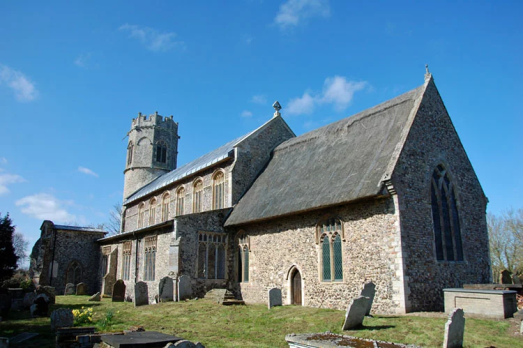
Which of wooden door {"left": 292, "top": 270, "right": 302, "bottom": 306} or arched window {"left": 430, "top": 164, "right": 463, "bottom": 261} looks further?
wooden door {"left": 292, "top": 270, "right": 302, "bottom": 306}

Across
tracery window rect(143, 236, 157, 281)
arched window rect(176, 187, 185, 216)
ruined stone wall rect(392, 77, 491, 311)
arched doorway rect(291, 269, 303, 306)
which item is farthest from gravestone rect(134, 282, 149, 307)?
ruined stone wall rect(392, 77, 491, 311)

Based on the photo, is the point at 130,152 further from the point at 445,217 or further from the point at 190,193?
the point at 445,217

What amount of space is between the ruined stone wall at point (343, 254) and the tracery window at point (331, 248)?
20 cm

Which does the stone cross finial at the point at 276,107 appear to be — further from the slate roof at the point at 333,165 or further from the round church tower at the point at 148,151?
the round church tower at the point at 148,151

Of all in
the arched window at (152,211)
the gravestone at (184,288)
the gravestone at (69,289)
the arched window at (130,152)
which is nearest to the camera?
the gravestone at (184,288)

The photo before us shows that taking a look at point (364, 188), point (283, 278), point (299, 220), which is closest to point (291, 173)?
point (299, 220)

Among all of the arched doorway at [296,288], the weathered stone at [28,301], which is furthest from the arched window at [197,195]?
the weathered stone at [28,301]

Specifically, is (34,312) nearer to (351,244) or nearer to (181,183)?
(351,244)

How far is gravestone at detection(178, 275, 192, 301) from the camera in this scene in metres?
19.1

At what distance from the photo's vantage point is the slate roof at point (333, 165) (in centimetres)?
1543

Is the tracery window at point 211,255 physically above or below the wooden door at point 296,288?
above

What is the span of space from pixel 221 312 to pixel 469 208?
11349 mm

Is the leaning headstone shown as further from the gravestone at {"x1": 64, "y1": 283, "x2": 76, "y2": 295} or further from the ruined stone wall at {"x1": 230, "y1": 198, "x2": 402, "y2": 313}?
the gravestone at {"x1": 64, "y1": 283, "x2": 76, "y2": 295}

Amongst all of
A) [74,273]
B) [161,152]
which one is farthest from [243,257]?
[161,152]
